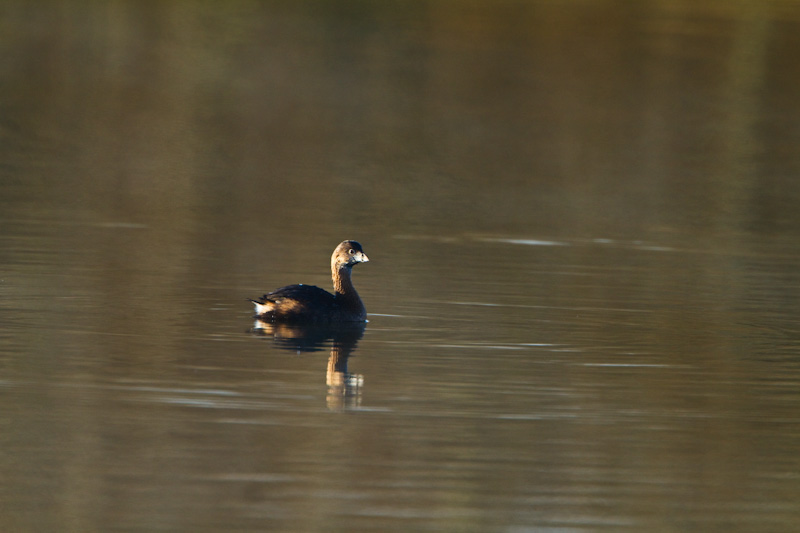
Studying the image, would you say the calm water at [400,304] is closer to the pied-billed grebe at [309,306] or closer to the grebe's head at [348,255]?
the pied-billed grebe at [309,306]

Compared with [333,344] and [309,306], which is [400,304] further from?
[333,344]

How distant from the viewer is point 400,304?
14.4 metres

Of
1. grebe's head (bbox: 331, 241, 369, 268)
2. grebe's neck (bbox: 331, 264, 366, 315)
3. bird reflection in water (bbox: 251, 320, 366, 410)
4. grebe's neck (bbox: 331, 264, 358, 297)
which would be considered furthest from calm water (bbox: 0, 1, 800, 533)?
grebe's head (bbox: 331, 241, 369, 268)

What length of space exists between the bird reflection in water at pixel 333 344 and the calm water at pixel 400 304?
0.04 metres

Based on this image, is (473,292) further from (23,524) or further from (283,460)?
(23,524)

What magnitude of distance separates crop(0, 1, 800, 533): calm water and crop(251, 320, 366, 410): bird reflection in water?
4 centimetres

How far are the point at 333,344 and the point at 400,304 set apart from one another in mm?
2191

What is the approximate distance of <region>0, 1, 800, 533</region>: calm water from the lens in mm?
8156

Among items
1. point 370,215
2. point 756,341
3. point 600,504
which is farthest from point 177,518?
point 370,215

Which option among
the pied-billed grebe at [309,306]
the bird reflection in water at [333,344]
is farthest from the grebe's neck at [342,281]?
the bird reflection in water at [333,344]

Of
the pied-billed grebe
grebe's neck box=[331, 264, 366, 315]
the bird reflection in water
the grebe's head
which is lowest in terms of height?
the bird reflection in water

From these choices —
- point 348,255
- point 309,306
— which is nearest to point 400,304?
point 348,255

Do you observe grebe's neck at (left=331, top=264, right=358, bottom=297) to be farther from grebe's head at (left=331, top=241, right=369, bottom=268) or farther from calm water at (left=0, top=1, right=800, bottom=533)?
calm water at (left=0, top=1, right=800, bottom=533)

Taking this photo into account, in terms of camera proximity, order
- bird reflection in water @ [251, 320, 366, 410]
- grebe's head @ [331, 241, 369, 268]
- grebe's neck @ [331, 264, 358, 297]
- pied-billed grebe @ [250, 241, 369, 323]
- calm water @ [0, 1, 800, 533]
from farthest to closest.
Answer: grebe's head @ [331, 241, 369, 268] < grebe's neck @ [331, 264, 358, 297] < pied-billed grebe @ [250, 241, 369, 323] < bird reflection in water @ [251, 320, 366, 410] < calm water @ [0, 1, 800, 533]
